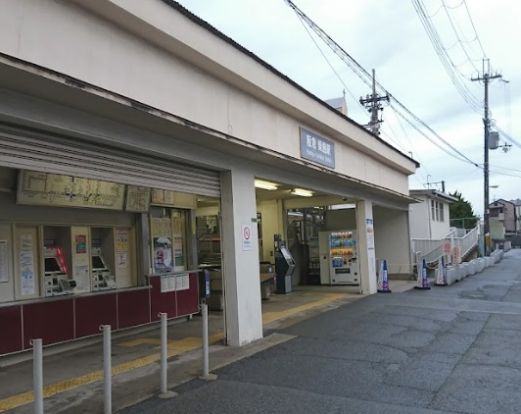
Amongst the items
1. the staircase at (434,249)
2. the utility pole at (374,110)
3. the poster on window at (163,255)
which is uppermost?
the utility pole at (374,110)

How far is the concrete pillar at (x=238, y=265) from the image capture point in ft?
31.1

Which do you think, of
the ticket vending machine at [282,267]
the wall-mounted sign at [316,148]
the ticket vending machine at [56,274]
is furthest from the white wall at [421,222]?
the ticket vending machine at [56,274]

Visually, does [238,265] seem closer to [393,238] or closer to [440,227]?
[393,238]

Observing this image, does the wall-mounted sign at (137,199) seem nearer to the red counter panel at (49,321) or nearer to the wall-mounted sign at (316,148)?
the red counter panel at (49,321)

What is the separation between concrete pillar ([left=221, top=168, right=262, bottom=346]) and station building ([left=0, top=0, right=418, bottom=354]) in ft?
0.12

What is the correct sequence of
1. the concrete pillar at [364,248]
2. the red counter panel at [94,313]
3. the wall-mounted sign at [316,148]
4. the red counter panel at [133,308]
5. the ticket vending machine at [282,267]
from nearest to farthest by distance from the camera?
the red counter panel at [94,313], the red counter panel at [133,308], the wall-mounted sign at [316,148], the concrete pillar at [364,248], the ticket vending machine at [282,267]

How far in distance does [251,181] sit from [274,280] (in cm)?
767

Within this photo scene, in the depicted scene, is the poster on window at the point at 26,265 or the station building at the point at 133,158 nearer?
the station building at the point at 133,158

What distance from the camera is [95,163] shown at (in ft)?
23.2

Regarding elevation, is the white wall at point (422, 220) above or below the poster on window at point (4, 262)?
above

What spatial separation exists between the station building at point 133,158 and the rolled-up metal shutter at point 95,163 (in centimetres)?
2

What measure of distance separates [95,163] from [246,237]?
361 cm

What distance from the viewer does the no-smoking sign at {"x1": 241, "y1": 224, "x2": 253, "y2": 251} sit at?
9859 mm

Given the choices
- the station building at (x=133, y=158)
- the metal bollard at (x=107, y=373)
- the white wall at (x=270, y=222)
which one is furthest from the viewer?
the white wall at (x=270, y=222)
